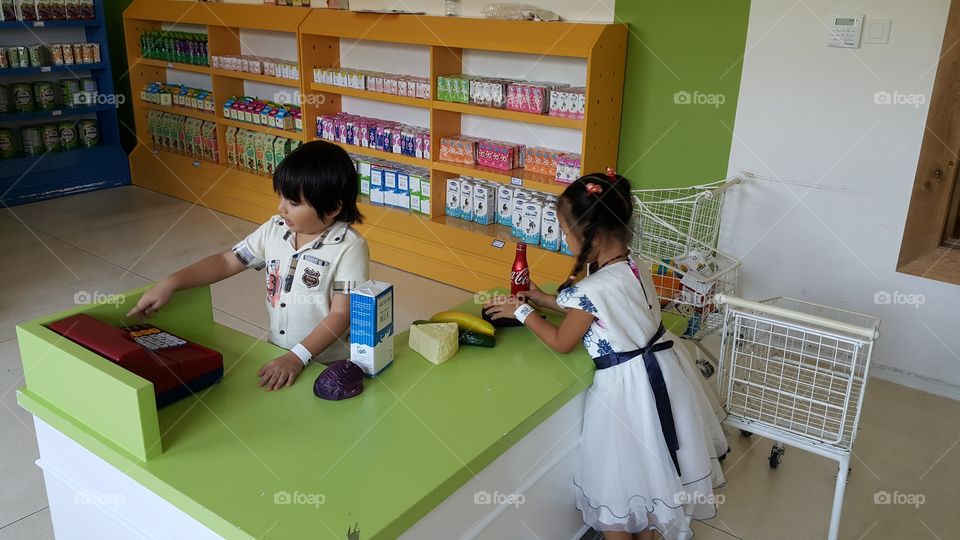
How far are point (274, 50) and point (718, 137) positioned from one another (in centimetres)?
381

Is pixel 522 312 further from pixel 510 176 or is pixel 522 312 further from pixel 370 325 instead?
pixel 510 176

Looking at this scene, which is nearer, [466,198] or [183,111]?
[466,198]

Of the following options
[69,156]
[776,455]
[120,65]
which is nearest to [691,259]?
[776,455]

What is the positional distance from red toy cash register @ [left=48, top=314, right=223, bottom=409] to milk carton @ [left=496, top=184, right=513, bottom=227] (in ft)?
10.4

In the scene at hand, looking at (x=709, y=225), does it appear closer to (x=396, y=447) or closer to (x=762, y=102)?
(x=762, y=102)

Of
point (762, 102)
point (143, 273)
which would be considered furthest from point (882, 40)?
point (143, 273)

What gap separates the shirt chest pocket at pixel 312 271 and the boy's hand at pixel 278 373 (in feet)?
1.23

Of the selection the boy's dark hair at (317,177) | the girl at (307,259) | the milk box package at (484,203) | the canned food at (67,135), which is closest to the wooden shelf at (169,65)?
the canned food at (67,135)

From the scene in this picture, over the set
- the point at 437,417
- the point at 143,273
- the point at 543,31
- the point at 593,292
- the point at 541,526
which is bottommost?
the point at 143,273

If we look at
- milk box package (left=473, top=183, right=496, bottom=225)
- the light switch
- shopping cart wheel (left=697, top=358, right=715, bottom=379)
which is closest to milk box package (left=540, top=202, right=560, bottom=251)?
milk box package (left=473, top=183, right=496, bottom=225)

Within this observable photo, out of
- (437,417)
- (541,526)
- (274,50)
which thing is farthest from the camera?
(274,50)

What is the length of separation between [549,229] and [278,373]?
9.41 ft

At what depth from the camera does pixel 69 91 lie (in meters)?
7.00

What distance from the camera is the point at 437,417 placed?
1844 millimetres
